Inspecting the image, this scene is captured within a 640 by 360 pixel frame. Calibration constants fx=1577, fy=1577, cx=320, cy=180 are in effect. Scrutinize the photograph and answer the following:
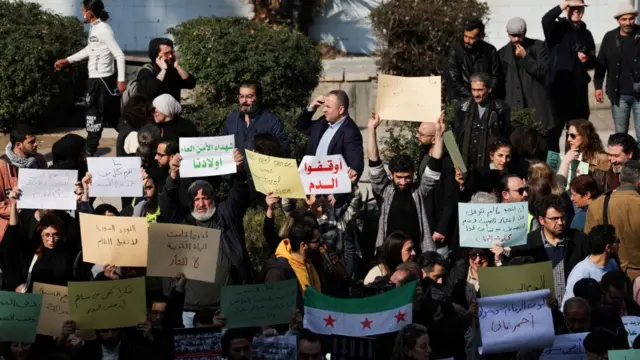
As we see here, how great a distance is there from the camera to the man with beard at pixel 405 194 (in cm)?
1166

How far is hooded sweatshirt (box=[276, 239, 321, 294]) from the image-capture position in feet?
34.1

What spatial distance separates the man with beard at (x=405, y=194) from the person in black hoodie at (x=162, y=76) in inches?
110

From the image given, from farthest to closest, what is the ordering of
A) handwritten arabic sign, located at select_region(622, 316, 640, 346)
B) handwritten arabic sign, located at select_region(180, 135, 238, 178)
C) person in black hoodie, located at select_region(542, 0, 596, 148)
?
person in black hoodie, located at select_region(542, 0, 596, 148) → handwritten arabic sign, located at select_region(180, 135, 238, 178) → handwritten arabic sign, located at select_region(622, 316, 640, 346)

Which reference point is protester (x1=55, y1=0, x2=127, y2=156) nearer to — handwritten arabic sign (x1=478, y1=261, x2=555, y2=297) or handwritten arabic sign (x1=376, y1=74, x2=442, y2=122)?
handwritten arabic sign (x1=376, y1=74, x2=442, y2=122)

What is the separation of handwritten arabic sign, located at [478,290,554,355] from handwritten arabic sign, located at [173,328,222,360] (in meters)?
1.58

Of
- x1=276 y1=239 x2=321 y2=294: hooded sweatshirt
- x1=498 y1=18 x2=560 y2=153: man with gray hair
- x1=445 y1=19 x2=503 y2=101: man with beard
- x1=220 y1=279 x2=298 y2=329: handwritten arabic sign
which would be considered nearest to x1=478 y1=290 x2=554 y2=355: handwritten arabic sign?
x1=220 y1=279 x2=298 y2=329: handwritten arabic sign

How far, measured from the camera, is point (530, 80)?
15.0 metres

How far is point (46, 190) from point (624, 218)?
404 centimetres

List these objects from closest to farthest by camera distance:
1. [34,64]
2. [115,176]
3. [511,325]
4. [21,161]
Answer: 1. [511,325]
2. [115,176]
3. [21,161]
4. [34,64]

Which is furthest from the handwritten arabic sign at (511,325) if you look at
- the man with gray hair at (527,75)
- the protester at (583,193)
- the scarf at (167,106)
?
the man with gray hair at (527,75)

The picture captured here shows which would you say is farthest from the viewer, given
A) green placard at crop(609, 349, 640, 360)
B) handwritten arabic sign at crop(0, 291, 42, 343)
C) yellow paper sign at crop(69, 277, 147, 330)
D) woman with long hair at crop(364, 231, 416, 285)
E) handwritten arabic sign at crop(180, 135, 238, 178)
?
handwritten arabic sign at crop(180, 135, 238, 178)

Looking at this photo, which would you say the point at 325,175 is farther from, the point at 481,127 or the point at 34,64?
the point at 34,64

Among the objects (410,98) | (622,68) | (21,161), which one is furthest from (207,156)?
(622,68)

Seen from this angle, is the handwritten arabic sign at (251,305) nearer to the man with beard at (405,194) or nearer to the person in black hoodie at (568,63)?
the man with beard at (405,194)
